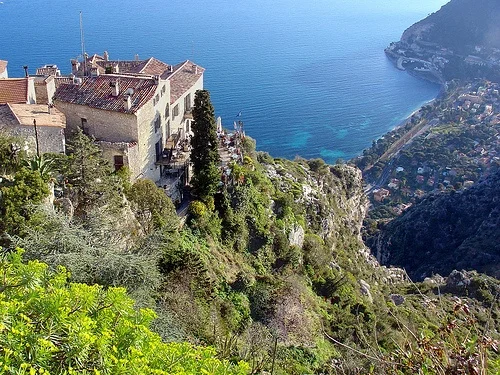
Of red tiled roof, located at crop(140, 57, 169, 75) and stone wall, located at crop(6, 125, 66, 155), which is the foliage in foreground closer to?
stone wall, located at crop(6, 125, 66, 155)

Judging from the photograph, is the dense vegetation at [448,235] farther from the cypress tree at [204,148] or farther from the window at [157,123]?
the window at [157,123]

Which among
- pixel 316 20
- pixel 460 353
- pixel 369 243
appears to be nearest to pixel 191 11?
pixel 316 20

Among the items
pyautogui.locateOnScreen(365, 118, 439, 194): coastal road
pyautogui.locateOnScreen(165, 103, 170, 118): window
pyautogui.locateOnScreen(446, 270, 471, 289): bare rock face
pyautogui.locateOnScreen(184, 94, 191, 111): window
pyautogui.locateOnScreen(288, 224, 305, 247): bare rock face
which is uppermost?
pyautogui.locateOnScreen(165, 103, 170, 118): window

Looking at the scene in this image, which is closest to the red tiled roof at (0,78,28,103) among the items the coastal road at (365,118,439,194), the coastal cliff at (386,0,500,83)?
the coastal road at (365,118,439,194)

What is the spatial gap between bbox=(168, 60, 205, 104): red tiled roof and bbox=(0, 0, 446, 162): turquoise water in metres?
50.3

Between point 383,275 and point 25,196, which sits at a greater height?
point 25,196

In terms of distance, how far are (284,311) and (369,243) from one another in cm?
3899

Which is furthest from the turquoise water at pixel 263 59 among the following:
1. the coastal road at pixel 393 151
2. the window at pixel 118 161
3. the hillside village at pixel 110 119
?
the window at pixel 118 161

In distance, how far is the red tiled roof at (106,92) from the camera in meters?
22.5

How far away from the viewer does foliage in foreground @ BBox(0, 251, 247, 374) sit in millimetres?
6195

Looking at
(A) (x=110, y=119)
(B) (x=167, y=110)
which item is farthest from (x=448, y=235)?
(A) (x=110, y=119)

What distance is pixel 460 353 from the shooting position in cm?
636

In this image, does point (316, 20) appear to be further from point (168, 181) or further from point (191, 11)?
point (168, 181)

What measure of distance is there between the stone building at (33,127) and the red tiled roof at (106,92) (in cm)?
215
